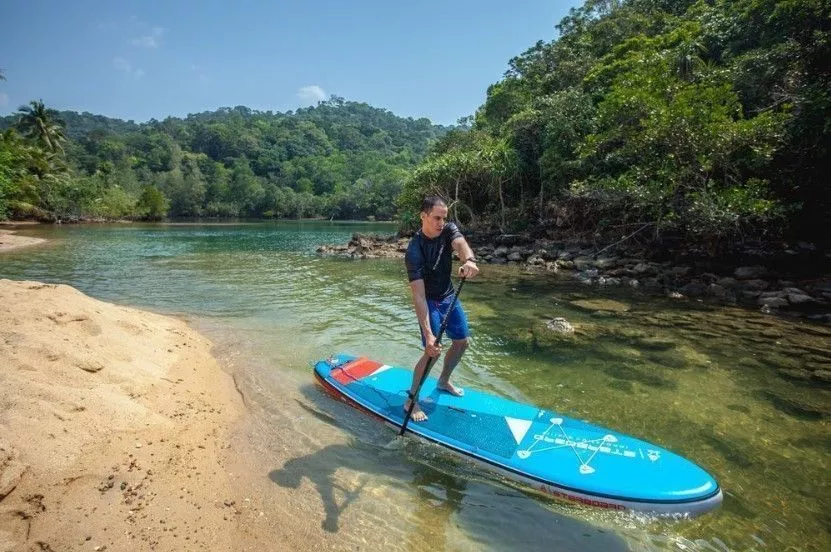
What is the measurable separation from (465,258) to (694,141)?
13958 millimetres

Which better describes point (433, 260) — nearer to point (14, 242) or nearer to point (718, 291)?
point (718, 291)

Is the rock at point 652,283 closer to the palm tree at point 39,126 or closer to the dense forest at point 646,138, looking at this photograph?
the dense forest at point 646,138

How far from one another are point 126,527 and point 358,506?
1717 mm

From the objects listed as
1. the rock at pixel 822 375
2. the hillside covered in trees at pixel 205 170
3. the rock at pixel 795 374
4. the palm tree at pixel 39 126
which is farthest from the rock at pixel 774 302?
the palm tree at pixel 39 126

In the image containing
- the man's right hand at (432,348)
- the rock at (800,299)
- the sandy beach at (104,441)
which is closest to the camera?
the sandy beach at (104,441)

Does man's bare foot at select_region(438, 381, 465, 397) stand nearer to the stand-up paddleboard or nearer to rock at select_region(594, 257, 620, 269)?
the stand-up paddleboard

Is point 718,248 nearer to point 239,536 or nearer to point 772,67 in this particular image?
point 772,67

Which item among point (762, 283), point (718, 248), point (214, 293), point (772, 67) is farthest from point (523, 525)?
point (772, 67)

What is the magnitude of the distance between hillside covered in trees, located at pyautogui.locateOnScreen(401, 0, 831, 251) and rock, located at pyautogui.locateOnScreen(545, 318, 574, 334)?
7.46 meters

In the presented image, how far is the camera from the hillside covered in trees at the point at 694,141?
43.3 ft

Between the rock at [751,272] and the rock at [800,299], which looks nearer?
the rock at [800,299]

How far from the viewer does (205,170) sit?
10769 centimetres

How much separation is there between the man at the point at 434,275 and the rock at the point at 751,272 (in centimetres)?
1342

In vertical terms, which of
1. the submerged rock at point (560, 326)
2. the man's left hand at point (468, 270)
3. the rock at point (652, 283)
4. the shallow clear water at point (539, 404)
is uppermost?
the man's left hand at point (468, 270)
